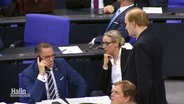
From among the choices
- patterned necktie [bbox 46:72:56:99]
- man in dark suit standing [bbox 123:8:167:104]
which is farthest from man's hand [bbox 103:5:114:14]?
man in dark suit standing [bbox 123:8:167:104]

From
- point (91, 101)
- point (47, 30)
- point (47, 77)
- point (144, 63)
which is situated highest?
point (144, 63)

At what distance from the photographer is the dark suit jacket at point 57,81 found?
4.68 meters

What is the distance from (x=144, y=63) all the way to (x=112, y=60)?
1.18 metres

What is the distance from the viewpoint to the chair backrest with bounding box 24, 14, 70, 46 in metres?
6.00

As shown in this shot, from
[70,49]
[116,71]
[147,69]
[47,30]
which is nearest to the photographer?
[147,69]

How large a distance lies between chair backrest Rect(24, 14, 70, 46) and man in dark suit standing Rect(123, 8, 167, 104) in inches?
75.7

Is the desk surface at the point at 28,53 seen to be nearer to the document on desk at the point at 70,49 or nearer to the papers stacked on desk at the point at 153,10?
the document on desk at the point at 70,49

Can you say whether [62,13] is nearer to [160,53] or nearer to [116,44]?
[116,44]

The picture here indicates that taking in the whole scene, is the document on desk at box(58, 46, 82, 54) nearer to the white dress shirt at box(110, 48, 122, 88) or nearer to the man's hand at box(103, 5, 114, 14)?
the white dress shirt at box(110, 48, 122, 88)

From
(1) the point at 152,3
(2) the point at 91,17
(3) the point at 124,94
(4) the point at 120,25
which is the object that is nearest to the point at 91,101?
(3) the point at 124,94

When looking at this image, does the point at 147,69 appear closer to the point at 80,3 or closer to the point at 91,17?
the point at 91,17

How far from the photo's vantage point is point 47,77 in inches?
190

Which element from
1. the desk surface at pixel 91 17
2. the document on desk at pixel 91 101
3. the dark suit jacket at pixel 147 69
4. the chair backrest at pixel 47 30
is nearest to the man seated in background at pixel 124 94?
the dark suit jacket at pixel 147 69

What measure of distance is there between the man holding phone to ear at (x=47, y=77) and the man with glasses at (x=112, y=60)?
0.33 meters
